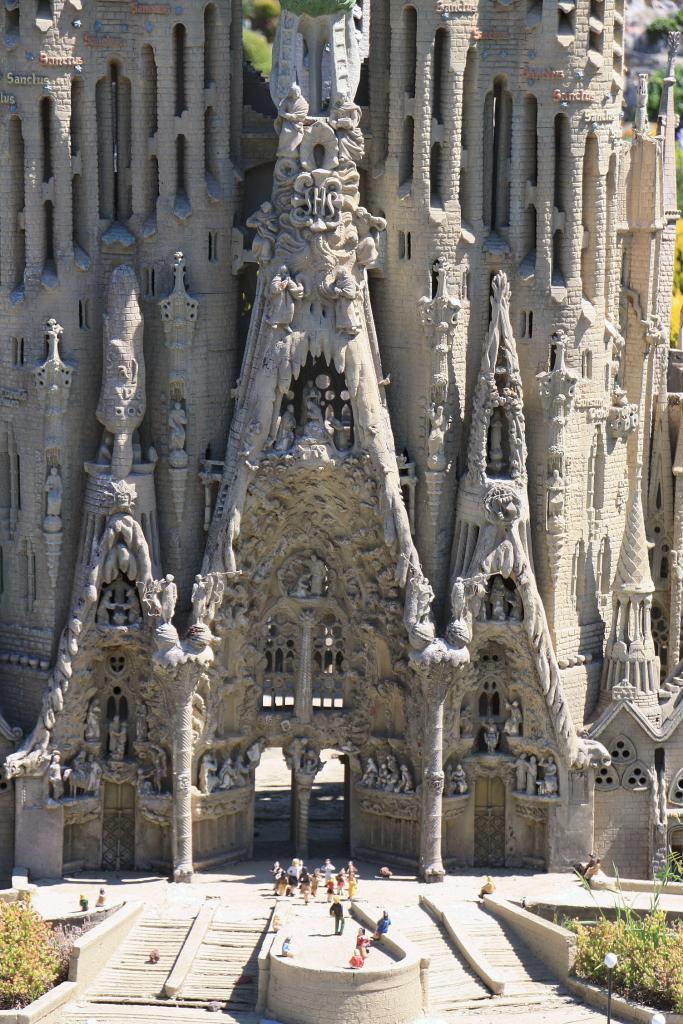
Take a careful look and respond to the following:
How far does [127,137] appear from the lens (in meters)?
61.8

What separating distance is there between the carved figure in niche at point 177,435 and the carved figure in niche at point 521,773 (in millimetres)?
9828

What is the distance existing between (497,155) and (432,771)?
13489 mm

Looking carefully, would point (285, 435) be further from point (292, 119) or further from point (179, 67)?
point (179, 67)

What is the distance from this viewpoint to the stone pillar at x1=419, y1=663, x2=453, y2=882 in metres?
61.3

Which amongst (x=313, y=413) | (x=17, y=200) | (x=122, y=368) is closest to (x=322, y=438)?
(x=313, y=413)

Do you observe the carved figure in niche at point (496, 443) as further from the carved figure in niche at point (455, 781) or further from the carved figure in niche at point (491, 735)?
the carved figure in niche at point (455, 781)

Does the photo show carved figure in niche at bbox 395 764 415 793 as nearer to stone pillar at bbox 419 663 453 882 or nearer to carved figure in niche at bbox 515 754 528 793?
stone pillar at bbox 419 663 453 882

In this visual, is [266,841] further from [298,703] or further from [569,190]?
[569,190]

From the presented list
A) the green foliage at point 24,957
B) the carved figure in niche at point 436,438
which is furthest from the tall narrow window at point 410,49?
the green foliage at point 24,957

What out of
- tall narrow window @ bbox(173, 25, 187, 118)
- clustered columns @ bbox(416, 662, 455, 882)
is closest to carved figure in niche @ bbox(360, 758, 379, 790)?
clustered columns @ bbox(416, 662, 455, 882)

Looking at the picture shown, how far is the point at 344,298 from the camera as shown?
60312mm

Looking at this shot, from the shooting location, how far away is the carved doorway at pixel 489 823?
208 feet

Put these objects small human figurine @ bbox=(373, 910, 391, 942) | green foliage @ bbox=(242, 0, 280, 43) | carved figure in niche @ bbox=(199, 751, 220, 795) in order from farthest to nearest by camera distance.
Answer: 1. green foliage @ bbox=(242, 0, 280, 43)
2. carved figure in niche @ bbox=(199, 751, 220, 795)
3. small human figurine @ bbox=(373, 910, 391, 942)

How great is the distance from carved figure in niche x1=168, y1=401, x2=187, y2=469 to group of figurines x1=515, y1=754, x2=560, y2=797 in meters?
9.93
